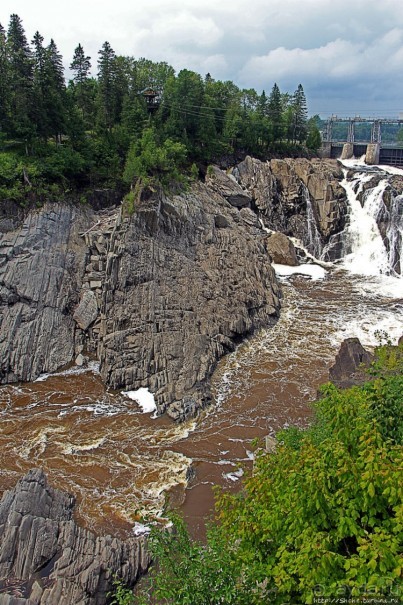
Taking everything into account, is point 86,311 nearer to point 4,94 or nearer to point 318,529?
point 4,94

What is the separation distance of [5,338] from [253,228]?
78.7 feet

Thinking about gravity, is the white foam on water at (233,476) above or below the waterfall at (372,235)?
below

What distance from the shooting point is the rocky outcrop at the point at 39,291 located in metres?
26.7

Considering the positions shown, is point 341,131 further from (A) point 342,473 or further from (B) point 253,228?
(A) point 342,473

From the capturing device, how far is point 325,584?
246 inches

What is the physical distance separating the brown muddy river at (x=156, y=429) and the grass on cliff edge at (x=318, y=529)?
7.23 meters

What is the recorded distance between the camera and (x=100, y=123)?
42844 mm

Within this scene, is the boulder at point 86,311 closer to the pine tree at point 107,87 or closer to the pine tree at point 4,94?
the pine tree at point 4,94

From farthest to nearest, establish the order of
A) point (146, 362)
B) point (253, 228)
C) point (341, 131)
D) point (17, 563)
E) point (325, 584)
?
point (341, 131)
point (253, 228)
point (146, 362)
point (17, 563)
point (325, 584)

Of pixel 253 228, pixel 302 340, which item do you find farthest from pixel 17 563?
pixel 253 228

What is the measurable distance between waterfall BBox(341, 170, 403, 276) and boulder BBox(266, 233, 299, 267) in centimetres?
523

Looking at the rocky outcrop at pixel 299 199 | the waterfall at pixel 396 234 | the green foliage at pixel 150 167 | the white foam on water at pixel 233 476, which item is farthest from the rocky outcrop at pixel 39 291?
the waterfall at pixel 396 234

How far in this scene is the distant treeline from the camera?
114ft

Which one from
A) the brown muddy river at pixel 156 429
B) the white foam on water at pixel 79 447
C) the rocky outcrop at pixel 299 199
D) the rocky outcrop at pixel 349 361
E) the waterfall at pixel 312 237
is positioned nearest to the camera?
the brown muddy river at pixel 156 429
